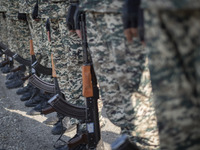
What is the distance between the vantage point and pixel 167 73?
1.38 metres

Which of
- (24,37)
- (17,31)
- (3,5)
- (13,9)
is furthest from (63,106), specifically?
(3,5)

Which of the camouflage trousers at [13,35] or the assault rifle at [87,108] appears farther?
the camouflage trousers at [13,35]

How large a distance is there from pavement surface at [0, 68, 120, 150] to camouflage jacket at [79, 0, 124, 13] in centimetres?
164

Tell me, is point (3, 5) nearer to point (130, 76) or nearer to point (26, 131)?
point (26, 131)

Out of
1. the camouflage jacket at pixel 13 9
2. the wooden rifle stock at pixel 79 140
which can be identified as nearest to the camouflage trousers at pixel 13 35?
the camouflage jacket at pixel 13 9

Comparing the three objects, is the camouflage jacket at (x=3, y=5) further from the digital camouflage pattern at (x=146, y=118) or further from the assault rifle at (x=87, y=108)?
the digital camouflage pattern at (x=146, y=118)

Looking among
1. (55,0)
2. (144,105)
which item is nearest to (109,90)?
(144,105)

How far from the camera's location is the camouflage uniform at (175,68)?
4.25ft

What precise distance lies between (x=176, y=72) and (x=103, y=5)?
101 cm

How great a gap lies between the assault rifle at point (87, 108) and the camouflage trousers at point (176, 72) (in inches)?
51.0

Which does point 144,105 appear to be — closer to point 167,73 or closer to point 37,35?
point 167,73

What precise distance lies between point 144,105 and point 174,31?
92 centimetres

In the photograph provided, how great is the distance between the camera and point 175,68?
1.37 meters

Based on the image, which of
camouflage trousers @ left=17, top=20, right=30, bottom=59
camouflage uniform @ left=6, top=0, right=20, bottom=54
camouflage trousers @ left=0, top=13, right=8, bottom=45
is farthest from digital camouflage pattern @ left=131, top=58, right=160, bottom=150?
camouflage trousers @ left=0, top=13, right=8, bottom=45
